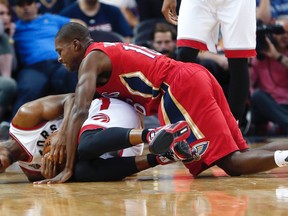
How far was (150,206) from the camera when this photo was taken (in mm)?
2992

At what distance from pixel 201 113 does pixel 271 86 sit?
3.59 metres

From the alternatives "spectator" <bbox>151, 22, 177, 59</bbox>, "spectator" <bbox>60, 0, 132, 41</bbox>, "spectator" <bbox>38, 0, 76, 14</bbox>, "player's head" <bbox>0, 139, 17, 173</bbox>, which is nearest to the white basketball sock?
"player's head" <bbox>0, 139, 17, 173</bbox>

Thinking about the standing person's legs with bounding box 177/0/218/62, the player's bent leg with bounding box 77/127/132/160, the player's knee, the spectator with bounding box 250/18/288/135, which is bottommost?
the spectator with bounding box 250/18/288/135

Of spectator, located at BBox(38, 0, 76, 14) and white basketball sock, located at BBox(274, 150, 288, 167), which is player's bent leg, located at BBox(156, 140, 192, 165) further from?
spectator, located at BBox(38, 0, 76, 14)

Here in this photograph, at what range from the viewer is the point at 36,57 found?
7.26m

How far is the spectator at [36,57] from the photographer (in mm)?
7039

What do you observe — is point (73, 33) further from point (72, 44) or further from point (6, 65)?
point (6, 65)

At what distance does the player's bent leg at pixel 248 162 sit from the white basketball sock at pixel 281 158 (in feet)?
0.10

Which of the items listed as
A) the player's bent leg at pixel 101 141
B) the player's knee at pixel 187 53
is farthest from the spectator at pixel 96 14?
the player's bent leg at pixel 101 141

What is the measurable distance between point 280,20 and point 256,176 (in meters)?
3.45

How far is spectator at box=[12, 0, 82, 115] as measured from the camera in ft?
23.1

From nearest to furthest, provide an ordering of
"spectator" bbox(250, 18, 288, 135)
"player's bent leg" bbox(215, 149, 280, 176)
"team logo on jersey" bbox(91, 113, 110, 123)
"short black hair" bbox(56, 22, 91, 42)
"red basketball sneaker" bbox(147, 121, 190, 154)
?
"red basketball sneaker" bbox(147, 121, 190, 154) → "player's bent leg" bbox(215, 149, 280, 176) → "team logo on jersey" bbox(91, 113, 110, 123) → "short black hair" bbox(56, 22, 91, 42) → "spectator" bbox(250, 18, 288, 135)

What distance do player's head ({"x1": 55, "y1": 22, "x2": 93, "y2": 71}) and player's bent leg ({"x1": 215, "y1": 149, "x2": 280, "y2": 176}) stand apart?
1.08 m

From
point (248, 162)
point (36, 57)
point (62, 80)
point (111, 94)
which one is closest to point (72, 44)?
point (111, 94)
